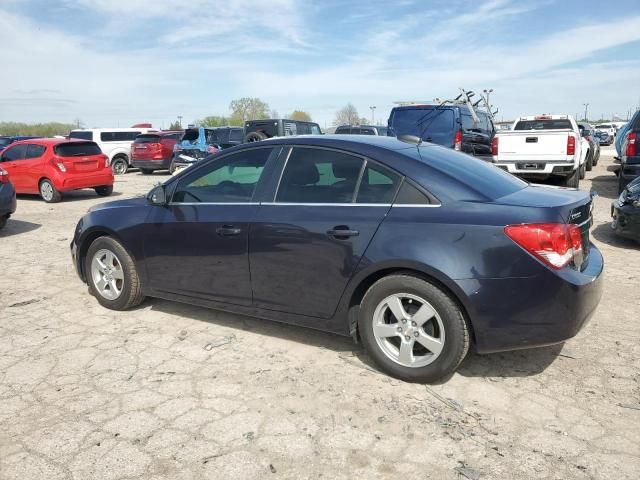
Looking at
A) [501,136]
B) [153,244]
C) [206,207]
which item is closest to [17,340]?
[153,244]

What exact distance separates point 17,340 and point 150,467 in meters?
2.23

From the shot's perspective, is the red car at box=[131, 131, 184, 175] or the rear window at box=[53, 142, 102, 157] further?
the red car at box=[131, 131, 184, 175]

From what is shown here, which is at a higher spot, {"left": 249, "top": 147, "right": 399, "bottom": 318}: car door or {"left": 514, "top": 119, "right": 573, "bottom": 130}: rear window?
{"left": 514, "top": 119, "right": 573, "bottom": 130}: rear window

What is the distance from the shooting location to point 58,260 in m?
6.62

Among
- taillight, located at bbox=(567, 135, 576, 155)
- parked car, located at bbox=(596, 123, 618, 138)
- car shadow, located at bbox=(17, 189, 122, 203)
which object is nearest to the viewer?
taillight, located at bbox=(567, 135, 576, 155)

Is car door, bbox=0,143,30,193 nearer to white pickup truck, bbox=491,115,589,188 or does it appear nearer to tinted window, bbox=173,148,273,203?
tinted window, bbox=173,148,273,203

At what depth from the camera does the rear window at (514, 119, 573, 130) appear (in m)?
14.7

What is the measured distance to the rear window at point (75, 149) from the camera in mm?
12022

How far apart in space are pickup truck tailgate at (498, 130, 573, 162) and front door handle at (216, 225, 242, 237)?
906cm

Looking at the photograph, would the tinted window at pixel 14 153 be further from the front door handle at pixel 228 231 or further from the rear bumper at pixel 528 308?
the rear bumper at pixel 528 308

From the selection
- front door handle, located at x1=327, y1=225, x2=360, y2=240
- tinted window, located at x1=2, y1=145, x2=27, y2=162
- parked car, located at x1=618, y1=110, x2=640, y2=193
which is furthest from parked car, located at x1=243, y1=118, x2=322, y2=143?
front door handle, located at x1=327, y1=225, x2=360, y2=240

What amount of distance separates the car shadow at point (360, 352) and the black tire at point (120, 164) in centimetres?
1759

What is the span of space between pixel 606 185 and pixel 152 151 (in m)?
14.9

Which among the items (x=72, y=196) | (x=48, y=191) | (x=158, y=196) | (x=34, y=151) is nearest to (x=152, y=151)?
(x=72, y=196)
